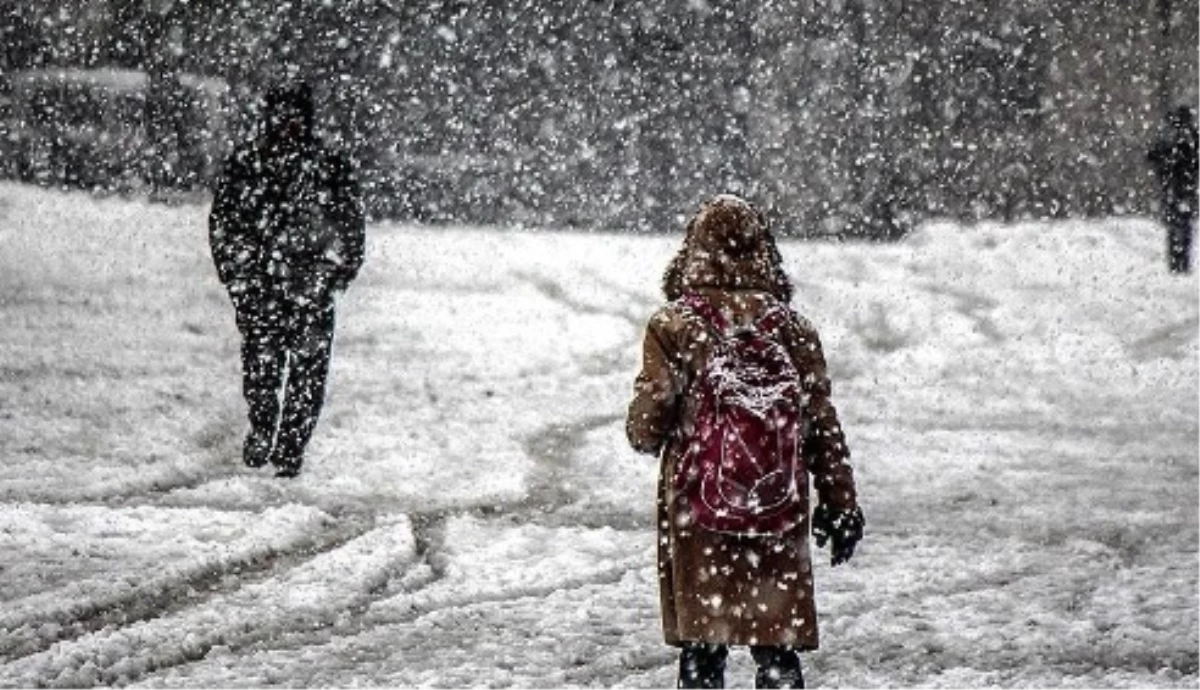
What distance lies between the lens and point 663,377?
358cm

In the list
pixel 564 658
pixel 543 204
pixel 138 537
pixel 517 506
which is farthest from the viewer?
pixel 543 204

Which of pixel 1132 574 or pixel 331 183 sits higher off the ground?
pixel 331 183

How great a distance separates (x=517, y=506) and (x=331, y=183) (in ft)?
6.51

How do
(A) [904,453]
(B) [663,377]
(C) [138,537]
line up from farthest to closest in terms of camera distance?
(A) [904,453] < (C) [138,537] < (B) [663,377]

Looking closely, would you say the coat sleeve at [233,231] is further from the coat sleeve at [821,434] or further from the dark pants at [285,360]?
the coat sleeve at [821,434]

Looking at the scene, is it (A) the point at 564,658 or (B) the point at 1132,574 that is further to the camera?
(B) the point at 1132,574

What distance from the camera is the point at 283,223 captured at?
25.6 ft

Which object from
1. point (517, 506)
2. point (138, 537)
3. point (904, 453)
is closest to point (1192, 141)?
point (904, 453)

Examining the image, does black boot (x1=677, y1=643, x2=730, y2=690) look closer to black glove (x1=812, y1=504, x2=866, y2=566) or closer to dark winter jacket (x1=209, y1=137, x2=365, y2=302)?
black glove (x1=812, y1=504, x2=866, y2=566)

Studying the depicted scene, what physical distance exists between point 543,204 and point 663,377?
17.9 meters

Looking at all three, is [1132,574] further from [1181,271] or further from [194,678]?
[1181,271]

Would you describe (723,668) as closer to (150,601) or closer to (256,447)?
(150,601)

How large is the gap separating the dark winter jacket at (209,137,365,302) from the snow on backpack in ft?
15.1

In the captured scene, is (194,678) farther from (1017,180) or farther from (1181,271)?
(1017,180)
